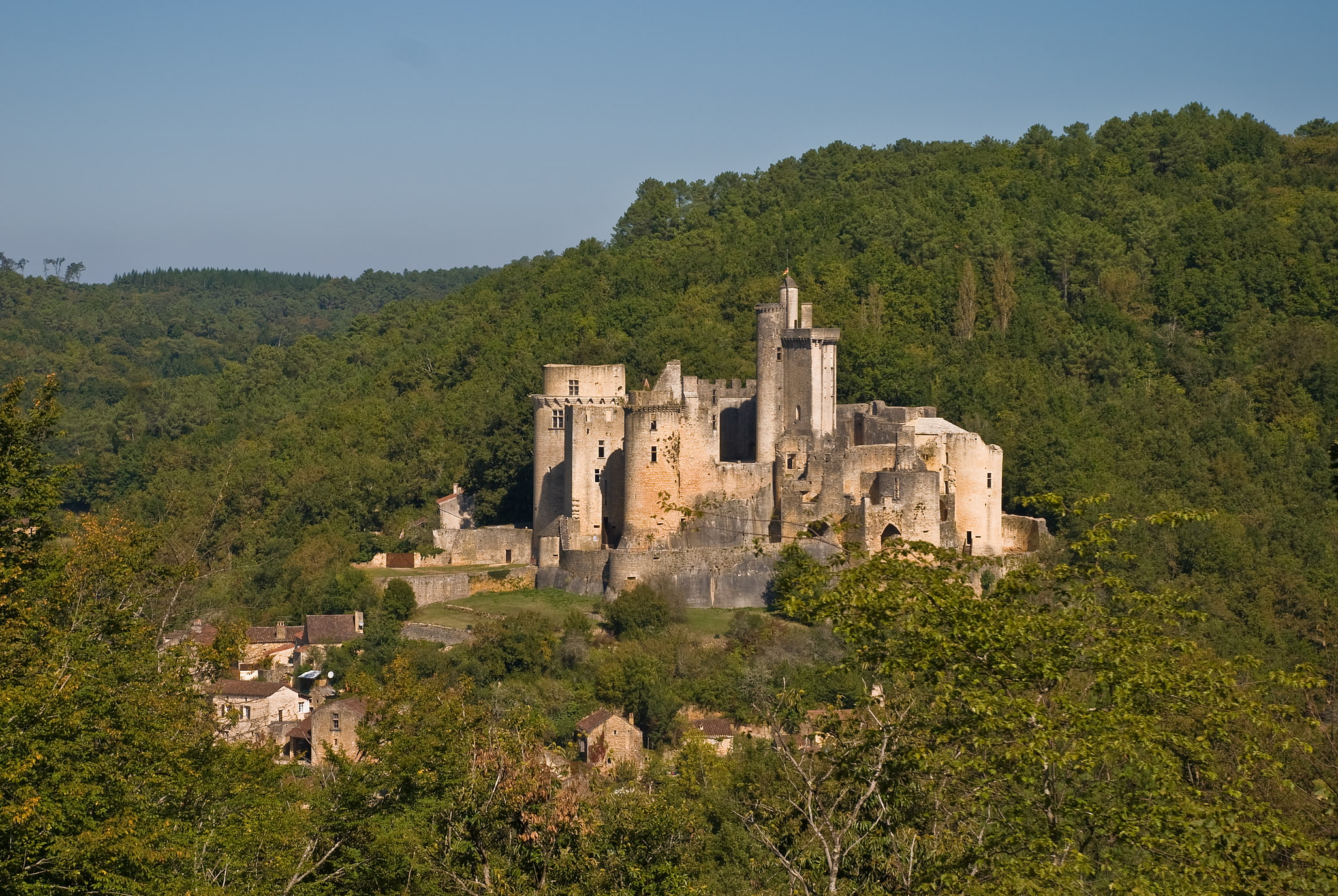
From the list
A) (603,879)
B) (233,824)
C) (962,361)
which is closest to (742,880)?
(603,879)

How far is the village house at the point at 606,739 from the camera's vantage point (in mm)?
36000

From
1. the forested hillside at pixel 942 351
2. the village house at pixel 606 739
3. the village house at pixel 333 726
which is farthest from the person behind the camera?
the forested hillside at pixel 942 351

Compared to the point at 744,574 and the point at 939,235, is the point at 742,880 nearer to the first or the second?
the point at 744,574

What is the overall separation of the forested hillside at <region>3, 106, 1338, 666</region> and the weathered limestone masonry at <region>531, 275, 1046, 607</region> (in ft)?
21.6

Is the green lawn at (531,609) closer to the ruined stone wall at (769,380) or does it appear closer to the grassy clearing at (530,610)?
the grassy clearing at (530,610)

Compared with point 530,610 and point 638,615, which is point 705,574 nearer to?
point 638,615

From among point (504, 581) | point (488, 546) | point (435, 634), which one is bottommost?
point (435, 634)

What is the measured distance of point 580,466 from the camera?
46.4 meters

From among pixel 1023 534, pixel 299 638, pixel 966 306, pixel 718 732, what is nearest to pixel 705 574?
pixel 718 732

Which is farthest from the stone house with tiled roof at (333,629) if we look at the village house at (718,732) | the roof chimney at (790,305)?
the roof chimney at (790,305)

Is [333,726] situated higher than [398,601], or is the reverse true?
[398,601]

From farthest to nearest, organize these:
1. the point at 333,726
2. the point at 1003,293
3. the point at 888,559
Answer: the point at 1003,293
the point at 333,726
the point at 888,559

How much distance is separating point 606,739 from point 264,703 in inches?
375

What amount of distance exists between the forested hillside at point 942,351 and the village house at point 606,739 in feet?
45.2
